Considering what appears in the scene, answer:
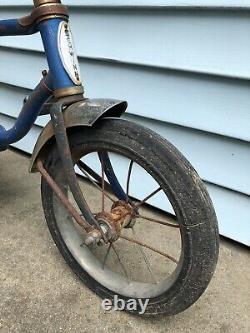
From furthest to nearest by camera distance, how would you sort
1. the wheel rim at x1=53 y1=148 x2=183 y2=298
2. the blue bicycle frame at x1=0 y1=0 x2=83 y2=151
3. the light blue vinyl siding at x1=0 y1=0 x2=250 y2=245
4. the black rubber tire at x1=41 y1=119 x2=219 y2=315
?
the light blue vinyl siding at x1=0 y1=0 x2=250 y2=245, the wheel rim at x1=53 y1=148 x2=183 y2=298, the blue bicycle frame at x1=0 y1=0 x2=83 y2=151, the black rubber tire at x1=41 y1=119 x2=219 y2=315

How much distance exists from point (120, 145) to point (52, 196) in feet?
1.28

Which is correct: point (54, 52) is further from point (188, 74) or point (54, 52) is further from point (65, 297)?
point (65, 297)

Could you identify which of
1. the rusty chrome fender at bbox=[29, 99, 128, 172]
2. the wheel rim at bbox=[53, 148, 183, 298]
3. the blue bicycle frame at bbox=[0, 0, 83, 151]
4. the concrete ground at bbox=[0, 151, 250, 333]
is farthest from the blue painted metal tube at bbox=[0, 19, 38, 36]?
the concrete ground at bbox=[0, 151, 250, 333]

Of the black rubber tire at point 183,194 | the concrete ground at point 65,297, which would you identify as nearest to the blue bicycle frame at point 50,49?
the black rubber tire at point 183,194

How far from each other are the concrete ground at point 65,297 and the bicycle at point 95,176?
0.09m

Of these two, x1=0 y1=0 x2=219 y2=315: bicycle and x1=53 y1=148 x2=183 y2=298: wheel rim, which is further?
x1=53 y1=148 x2=183 y2=298: wheel rim

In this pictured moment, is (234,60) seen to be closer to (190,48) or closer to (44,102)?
(190,48)

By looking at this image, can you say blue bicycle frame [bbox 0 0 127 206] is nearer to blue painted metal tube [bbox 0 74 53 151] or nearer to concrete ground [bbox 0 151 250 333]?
blue painted metal tube [bbox 0 74 53 151]

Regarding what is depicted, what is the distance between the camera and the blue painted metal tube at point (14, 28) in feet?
3.86

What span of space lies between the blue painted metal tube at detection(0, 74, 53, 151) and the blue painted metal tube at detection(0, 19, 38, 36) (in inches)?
6.2

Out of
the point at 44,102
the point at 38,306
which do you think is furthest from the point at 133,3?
the point at 38,306

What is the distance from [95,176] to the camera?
1399 millimetres

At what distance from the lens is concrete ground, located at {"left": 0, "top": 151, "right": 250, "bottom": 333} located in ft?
4.13

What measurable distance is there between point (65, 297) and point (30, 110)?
68cm
